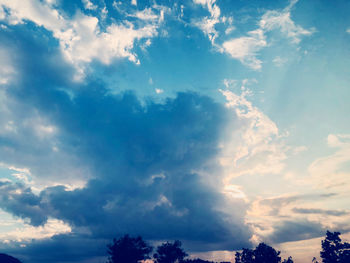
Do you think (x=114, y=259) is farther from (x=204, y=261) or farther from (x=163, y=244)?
Result: (x=204, y=261)

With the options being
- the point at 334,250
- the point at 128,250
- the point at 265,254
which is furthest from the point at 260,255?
the point at 128,250

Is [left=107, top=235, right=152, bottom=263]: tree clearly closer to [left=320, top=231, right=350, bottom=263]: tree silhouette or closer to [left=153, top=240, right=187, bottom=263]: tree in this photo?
[left=153, top=240, right=187, bottom=263]: tree

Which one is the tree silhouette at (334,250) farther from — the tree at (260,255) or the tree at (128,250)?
the tree at (128,250)

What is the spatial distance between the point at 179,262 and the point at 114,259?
2635cm

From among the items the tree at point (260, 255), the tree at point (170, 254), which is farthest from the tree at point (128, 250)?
the tree at point (260, 255)

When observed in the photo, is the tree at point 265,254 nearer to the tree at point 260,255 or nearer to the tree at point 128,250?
the tree at point 260,255

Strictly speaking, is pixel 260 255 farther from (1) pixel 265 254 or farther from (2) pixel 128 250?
(2) pixel 128 250

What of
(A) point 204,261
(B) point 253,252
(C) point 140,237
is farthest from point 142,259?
(A) point 204,261

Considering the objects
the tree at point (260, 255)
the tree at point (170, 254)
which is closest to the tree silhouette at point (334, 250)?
the tree at point (260, 255)

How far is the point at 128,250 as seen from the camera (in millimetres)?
85188

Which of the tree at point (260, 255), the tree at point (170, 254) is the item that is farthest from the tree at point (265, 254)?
the tree at point (170, 254)

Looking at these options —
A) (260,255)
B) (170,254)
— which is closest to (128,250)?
(170,254)

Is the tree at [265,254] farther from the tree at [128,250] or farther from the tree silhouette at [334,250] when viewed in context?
the tree at [128,250]

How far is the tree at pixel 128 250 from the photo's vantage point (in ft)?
276
